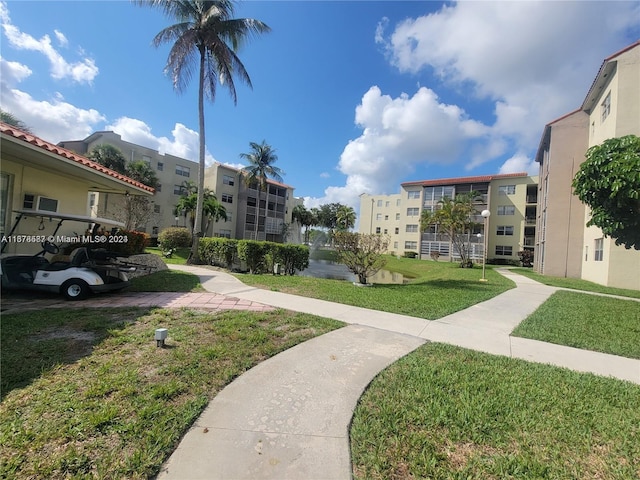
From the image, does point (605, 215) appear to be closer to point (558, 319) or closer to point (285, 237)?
point (558, 319)

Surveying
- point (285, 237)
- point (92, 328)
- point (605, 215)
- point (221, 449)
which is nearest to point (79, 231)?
point (92, 328)

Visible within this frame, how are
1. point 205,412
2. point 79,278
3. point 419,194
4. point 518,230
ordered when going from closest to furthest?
1. point 205,412
2. point 79,278
3. point 518,230
4. point 419,194

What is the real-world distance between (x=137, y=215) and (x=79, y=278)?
1955 cm

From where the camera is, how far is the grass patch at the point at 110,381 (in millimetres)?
2004

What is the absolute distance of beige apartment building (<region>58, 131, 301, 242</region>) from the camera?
3169 centimetres

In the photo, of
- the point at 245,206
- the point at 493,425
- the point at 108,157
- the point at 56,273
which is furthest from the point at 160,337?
the point at 245,206

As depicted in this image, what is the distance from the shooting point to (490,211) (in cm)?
3794

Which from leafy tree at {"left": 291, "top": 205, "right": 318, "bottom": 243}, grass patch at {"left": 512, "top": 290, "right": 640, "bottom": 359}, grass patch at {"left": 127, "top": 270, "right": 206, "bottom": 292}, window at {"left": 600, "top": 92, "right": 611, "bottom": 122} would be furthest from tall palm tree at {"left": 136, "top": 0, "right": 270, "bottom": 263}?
leafy tree at {"left": 291, "top": 205, "right": 318, "bottom": 243}

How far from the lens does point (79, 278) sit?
247 inches

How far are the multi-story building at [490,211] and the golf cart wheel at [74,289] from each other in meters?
33.1

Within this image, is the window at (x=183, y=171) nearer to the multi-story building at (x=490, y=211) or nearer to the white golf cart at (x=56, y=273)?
the multi-story building at (x=490, y=211)

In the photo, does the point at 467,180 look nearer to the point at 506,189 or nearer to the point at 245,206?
the point at 506,189

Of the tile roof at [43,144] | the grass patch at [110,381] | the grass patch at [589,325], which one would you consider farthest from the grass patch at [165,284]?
the grass patch at [589,325]

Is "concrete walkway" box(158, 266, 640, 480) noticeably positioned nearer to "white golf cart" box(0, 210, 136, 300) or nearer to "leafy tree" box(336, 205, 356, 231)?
"white golf cart" box(0, 210, 136, 300)
